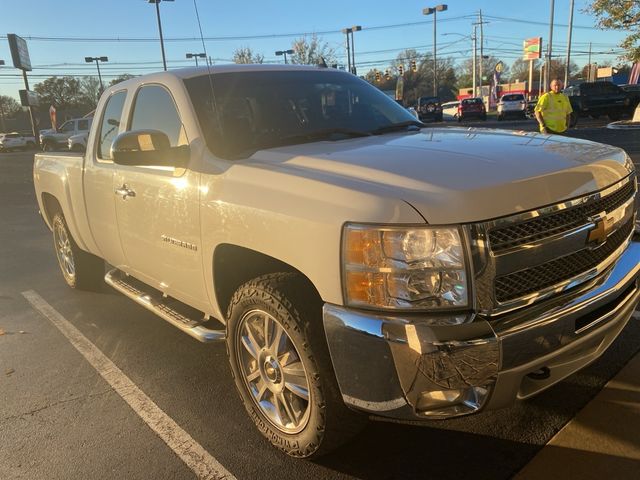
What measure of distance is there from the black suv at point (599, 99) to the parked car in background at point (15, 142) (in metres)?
42.1

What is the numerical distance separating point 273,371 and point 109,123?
106 inches

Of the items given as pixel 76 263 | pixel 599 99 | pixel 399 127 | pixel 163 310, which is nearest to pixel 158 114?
pixel 163 310

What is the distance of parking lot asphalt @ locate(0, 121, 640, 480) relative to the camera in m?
2.58

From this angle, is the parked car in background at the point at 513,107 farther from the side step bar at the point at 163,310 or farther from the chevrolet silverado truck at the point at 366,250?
the side step bar at the point at 163,310

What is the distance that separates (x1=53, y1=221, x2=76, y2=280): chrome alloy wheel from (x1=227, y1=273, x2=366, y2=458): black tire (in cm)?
327

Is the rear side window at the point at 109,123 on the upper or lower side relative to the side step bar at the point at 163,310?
upper

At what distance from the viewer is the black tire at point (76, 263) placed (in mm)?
5328

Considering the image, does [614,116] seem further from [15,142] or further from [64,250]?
[15,142]

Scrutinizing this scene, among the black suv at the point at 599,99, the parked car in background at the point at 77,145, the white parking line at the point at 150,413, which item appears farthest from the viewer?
the black suv at the point at 599,99

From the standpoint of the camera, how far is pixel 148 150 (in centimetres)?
304

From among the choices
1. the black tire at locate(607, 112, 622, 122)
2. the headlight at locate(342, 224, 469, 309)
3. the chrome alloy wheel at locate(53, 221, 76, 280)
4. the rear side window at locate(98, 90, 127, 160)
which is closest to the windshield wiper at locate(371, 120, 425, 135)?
the headlight at locate(342, 224, 469, 309)

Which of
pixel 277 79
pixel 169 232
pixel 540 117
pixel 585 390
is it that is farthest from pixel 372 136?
pixel 540 117

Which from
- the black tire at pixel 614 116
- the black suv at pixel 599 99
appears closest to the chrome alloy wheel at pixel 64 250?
the black suv at pixel 599 99

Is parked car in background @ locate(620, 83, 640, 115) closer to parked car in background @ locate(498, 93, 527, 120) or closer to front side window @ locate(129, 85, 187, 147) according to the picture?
parked car in background @ locate(498, 93, 527, 120)
